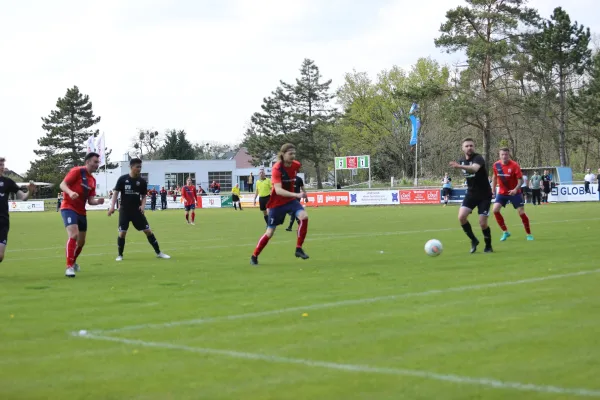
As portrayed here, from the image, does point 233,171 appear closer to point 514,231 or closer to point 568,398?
point 514,231

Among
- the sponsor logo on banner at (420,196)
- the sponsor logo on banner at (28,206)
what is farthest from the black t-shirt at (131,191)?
the sponsor logo on banner at (28,206)

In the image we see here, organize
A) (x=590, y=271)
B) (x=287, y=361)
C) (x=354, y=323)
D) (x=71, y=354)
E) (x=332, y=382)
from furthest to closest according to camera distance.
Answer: (x=590, y=271) → (x=354, y=323) → (x=71, y=354) → (x=287, y=361) → (x=332, y=382)

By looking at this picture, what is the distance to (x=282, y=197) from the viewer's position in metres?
14.2

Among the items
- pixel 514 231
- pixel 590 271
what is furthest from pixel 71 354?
pixel 514 231

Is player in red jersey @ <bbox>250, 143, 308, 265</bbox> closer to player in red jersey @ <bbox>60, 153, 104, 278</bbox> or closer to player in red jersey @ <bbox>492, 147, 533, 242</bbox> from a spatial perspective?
player in red jersey @ <bbox>60, 153, 104, 278</bbox>

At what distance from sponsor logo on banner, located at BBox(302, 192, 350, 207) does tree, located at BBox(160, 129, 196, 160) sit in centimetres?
6854

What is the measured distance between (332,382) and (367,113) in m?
89.8

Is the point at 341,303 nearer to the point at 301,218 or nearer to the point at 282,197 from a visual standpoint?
the point at 301,218

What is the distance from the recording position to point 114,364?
6.03 meters

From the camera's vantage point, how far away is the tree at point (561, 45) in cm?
5788

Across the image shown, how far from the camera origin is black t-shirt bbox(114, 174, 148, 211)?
1614 cm

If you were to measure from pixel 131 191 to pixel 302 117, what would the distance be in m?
72.0

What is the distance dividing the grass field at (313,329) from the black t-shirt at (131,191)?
2081 millimetres

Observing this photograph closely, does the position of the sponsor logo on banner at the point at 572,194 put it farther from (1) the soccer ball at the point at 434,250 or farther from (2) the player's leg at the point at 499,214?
(1) the soccer ball at the point at 434,250
